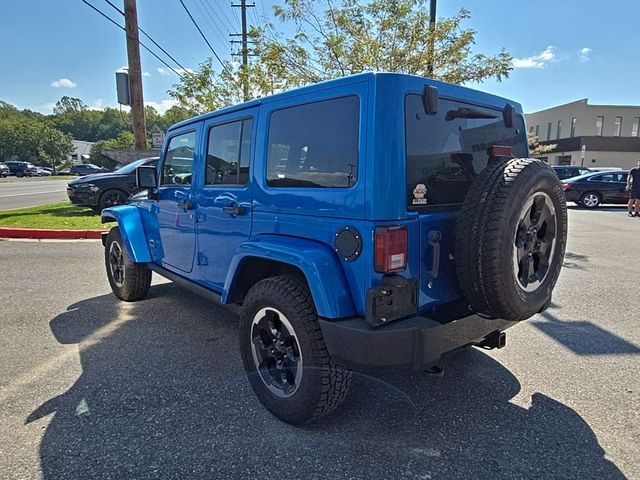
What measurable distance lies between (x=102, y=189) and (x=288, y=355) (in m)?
10.2

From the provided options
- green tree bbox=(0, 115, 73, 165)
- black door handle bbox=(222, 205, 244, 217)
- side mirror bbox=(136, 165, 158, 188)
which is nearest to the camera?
black door handle bbox=(222, 205, 244, 217)

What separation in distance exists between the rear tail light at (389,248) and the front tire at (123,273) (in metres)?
3.32

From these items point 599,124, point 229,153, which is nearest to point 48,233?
point 229,153

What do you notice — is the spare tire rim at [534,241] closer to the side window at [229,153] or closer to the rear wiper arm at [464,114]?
the rear wiper arm at [464,114]

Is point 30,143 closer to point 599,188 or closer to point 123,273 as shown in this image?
point 599,188

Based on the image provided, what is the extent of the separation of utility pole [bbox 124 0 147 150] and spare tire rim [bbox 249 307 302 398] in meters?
11.4

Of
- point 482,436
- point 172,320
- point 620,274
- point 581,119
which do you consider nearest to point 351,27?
point 620,274

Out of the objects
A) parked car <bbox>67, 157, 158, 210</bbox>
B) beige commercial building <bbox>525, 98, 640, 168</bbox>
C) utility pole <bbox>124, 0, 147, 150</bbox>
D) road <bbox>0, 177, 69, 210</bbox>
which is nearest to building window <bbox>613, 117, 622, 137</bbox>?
beige commercial building <bbox>525, 98, 640, 168</bbox>

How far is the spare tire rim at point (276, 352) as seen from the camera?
2.54 metres

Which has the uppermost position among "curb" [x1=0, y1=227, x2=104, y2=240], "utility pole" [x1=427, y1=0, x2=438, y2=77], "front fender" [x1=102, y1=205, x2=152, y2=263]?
"utility pole" [x1=427, y1=0, x2=438, y2=77]

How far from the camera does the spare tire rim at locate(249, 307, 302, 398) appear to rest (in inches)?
100.0

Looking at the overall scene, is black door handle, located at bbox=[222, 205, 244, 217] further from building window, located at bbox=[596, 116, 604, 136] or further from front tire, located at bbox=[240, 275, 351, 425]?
building window, located at bbox=[596, 116, 604, 136]

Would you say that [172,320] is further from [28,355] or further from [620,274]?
[620,274]

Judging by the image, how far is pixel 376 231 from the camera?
2.14 meters
